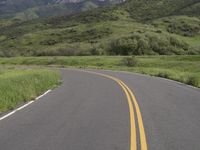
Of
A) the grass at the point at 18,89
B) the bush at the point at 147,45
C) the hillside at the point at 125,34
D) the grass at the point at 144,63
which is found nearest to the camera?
the grass at the point at 18,89

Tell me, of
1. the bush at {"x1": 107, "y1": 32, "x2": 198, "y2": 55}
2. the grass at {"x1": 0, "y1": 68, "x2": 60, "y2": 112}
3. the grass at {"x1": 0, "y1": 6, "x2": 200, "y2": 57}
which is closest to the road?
the grass at {"x1": 0, "y1": 68, "x2": 60, "y2": 112}

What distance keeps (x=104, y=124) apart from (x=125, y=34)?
85.2m

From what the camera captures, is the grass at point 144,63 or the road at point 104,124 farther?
the grass at point 144,63

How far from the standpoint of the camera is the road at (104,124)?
9.75 m

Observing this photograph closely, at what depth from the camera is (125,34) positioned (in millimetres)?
96625

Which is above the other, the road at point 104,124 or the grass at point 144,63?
the road at point 104,124

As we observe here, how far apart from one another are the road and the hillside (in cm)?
6880

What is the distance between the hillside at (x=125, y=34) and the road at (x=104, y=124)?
68804mm

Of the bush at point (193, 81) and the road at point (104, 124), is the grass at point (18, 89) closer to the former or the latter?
the road at point (104, 124)

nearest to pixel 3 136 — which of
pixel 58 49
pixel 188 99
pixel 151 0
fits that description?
pixel 188 99

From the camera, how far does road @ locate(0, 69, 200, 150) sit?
384 inches

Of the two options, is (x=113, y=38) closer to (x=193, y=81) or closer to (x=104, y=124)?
(x=193, y=81)

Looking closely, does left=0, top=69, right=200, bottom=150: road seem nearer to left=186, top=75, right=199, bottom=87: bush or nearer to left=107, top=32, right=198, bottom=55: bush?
left=186, top=75, right=199, bottom=87: bush

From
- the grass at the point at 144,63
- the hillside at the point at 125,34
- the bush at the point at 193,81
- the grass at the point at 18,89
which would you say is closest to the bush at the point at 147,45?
the hillside at the point at 125,34
